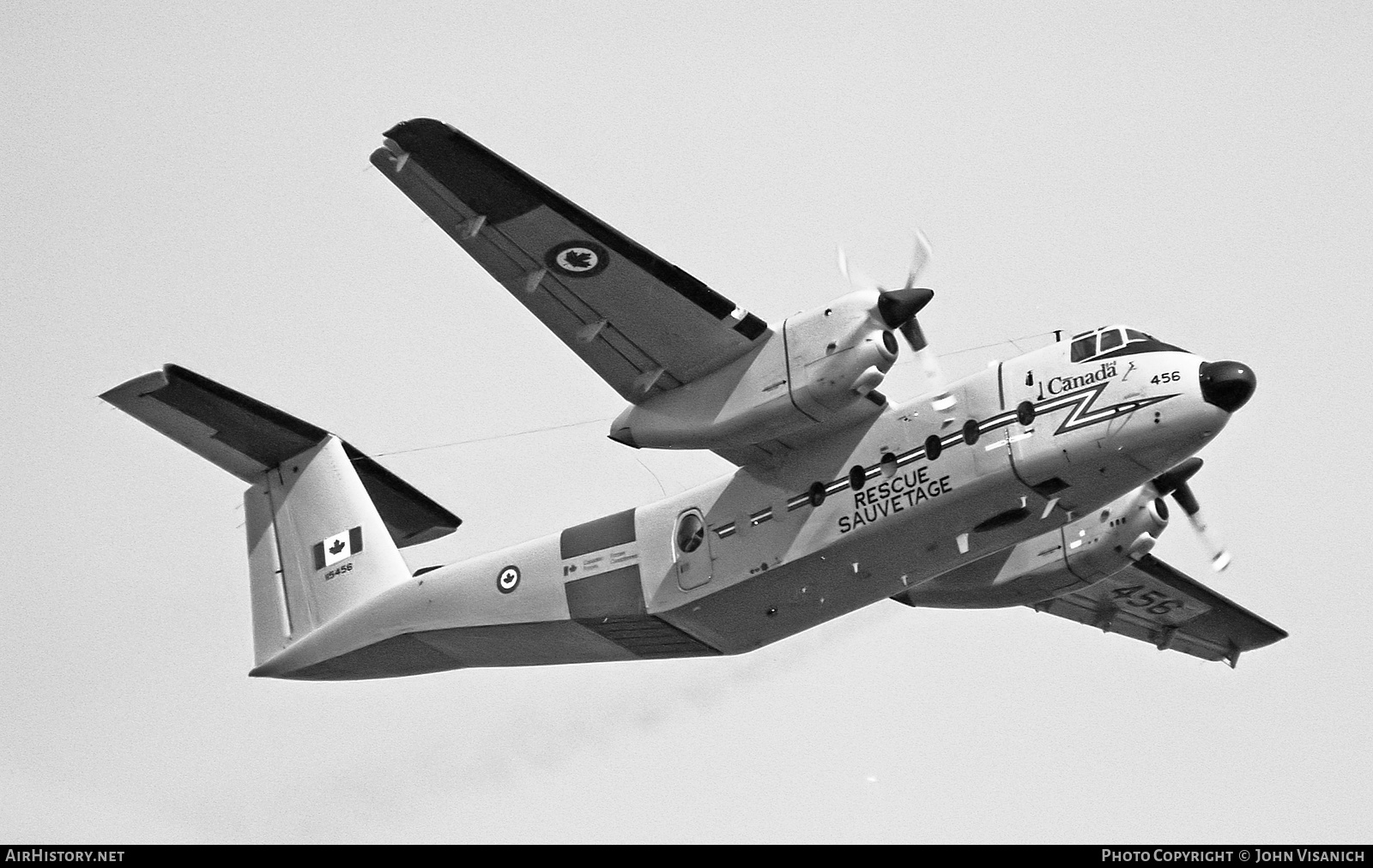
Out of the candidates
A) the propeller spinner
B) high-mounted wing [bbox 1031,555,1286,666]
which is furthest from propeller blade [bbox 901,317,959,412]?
high-mounted wing [bbox 1031,555,1286,666]

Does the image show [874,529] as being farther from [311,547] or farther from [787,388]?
[311,547]

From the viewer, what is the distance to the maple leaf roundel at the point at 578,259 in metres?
13.4

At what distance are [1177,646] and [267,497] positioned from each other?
33.3 ft

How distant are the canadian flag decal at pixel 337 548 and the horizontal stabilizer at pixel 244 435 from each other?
69cm

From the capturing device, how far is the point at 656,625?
49.2 feet

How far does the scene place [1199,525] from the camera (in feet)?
52.2

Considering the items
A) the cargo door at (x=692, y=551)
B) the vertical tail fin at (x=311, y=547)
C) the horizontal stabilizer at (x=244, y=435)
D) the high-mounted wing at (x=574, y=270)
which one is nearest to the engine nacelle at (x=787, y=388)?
the high-mounted wing at (x=574, y=270)

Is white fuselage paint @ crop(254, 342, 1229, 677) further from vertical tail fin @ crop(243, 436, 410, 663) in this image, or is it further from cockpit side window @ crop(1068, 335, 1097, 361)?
vertical tail fin @ crop(243, 436, 410, 663)

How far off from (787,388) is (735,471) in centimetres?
154

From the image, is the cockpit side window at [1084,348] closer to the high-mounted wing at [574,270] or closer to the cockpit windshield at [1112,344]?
the cockpit windshield at [1112,344]

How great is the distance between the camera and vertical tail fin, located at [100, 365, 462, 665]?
16688 millimetres

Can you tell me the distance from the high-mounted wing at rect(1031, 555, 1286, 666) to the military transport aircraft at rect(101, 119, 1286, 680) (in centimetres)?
173

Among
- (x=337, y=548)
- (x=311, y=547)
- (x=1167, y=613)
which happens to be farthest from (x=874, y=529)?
(x=311, y=547)
